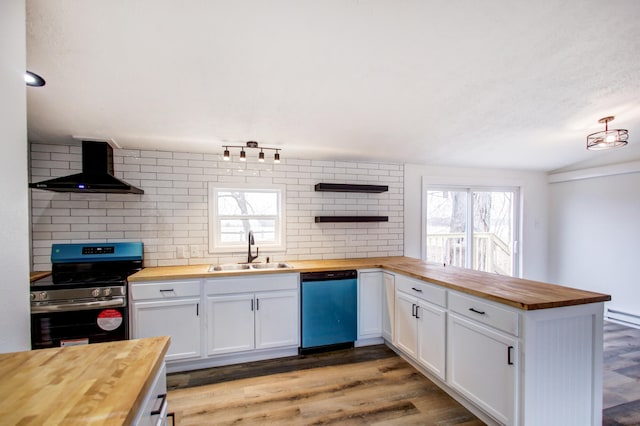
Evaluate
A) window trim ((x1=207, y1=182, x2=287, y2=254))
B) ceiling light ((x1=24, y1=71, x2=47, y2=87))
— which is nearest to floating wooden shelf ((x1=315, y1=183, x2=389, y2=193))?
window trim ((x1=207, y1=182, x2=287, y2=254))

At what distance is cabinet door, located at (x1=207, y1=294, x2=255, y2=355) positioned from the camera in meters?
2.62

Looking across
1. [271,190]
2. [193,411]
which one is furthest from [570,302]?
[271,190]

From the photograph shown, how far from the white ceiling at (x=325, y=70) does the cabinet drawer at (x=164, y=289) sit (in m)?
1.35

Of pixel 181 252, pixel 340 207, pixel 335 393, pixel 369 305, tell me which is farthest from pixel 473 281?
pixel 181 252

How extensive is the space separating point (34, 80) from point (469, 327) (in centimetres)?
311

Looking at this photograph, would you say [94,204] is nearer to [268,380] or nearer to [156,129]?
[156,129]

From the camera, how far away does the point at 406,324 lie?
2.65 m

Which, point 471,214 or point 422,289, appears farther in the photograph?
point 471,214

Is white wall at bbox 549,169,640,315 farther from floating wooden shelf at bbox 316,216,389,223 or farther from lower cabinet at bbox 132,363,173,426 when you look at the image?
lower cabinet at bbox 132,363,173,426

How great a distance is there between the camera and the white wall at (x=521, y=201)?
395 cm

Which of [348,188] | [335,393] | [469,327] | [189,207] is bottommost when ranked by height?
[335,393]

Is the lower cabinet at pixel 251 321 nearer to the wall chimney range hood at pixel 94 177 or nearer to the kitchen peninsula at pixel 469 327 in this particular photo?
the kitchen peninsula at pixel 469 327

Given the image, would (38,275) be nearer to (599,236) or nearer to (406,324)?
(406,324)

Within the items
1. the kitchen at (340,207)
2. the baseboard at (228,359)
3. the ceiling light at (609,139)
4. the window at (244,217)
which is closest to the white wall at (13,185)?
the kitchen at (340,207)
